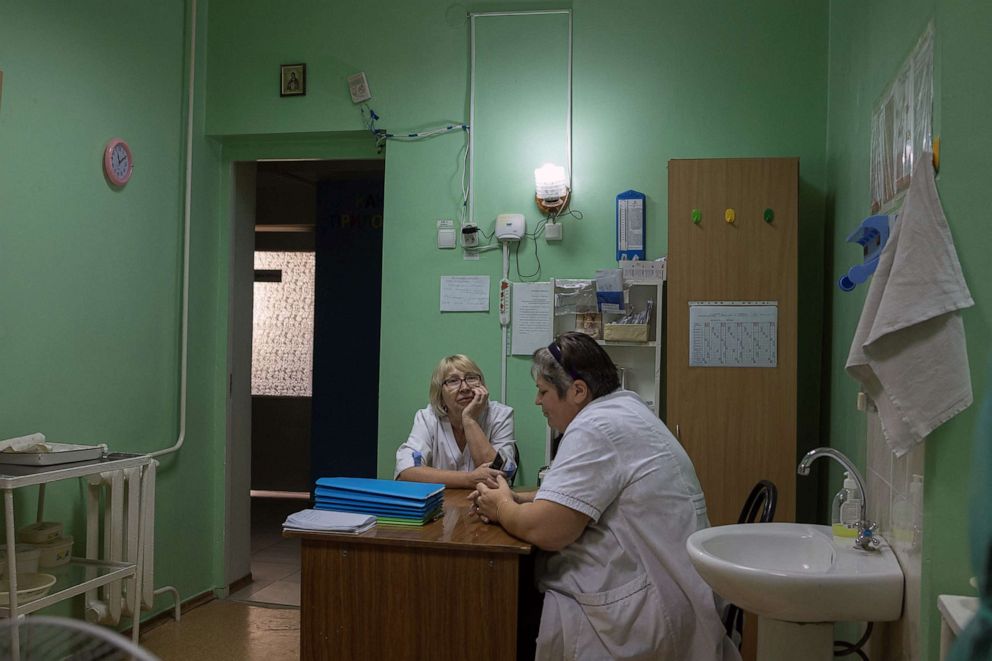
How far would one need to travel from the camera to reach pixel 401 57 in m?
3.88

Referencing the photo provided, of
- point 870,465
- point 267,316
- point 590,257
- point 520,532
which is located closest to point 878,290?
point 870,465

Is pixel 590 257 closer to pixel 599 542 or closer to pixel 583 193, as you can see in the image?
pixel 583 193

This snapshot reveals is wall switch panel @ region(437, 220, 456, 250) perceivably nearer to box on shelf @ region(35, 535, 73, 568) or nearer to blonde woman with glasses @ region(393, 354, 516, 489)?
blonde woman with glasses @ region(393, 354, 516, 489)

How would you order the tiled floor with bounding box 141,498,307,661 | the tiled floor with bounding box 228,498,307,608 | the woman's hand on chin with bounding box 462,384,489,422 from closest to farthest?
the woman's hand on chin with bounding box 462,384,489,422 → the tiled floor with bounding box 141,498,307,661 → the tiled floor with bounding box 228,498,307,608

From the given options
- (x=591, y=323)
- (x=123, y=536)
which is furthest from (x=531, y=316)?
(x=123, y=536)

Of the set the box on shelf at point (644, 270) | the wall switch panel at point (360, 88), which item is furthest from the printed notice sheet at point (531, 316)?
the wall switch panel at point (360, 88)

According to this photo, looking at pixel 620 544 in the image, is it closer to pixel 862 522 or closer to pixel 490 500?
pixel 490 500

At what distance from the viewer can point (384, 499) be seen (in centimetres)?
232

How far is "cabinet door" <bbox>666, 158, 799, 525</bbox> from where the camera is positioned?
3.22 m

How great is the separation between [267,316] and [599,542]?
526cm

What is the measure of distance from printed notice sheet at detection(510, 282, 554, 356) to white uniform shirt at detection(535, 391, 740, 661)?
157 cm

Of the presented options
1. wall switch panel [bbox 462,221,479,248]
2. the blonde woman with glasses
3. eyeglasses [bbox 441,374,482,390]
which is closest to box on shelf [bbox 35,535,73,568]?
the blonde woman with glasses

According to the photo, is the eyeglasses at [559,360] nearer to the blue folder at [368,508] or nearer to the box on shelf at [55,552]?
the blue folder at [368,508]

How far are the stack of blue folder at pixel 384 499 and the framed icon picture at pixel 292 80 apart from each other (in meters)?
2.20
